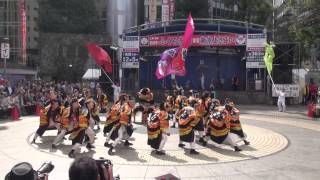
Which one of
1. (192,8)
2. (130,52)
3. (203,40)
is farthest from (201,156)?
(192,8)

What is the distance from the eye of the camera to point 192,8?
176 ft

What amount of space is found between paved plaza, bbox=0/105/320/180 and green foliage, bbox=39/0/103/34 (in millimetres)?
48292

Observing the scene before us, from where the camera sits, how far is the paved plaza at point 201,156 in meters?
11.8

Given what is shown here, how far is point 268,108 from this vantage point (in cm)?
3034

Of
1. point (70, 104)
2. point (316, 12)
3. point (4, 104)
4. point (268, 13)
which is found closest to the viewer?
point (70, 104)

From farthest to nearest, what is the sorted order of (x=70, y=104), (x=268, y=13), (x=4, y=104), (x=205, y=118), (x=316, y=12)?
1. (x=268, y=13)
2. (x=316, y=12)
3. (x=4, y=104)
4. (x=205, y=118)
5. (x=70, y=104)

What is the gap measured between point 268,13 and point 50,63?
1085 inches

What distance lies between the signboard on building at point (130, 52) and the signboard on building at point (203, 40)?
3.13 feet

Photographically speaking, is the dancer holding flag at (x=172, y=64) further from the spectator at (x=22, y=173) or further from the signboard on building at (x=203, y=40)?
the spectator at (x=22, y=173)

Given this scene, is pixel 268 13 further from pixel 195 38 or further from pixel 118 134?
pixel 118 134

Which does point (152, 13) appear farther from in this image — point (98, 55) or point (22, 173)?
point (22, 173)

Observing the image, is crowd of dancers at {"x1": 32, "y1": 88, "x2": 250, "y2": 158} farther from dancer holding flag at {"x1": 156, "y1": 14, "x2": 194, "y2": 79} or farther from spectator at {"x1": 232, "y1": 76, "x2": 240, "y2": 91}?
spectator at {"x1": 232, "y1": 76, "x2": 240, "y2": 91}

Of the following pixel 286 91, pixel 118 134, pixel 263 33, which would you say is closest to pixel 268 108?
pixel 286 91

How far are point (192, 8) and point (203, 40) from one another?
2097 cm
